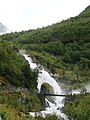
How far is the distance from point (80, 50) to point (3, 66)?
3618 inches

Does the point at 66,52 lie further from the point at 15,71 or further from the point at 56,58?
the point at 15,71

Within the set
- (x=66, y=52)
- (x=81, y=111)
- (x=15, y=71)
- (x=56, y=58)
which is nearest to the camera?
(x=81, y=111)

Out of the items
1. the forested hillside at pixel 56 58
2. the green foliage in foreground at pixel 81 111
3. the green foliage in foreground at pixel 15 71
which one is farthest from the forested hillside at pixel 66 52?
the green foliage in foreground at pixel 81 111

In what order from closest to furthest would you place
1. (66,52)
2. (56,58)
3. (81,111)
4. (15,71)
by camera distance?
(81,111) < (15,71) < (56,58) < (66,52)

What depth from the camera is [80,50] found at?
162 metres

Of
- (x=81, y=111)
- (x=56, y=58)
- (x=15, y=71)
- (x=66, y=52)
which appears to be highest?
(x=66, y=52)

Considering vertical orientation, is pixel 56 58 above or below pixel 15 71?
above

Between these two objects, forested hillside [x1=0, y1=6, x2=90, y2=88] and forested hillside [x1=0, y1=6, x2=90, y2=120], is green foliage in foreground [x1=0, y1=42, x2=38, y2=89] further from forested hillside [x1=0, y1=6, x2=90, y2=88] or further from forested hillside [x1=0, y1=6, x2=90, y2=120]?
forested hillside [x1=0, y1=6, x2=90, y2=88]

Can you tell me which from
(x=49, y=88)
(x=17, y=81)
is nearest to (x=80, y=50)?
(x=49, y=88)

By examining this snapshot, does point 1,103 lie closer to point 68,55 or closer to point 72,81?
point 72,81

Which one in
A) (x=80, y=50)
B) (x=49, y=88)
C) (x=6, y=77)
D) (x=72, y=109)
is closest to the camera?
(x=72, y=109)

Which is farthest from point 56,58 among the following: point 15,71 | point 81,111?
point 81,111

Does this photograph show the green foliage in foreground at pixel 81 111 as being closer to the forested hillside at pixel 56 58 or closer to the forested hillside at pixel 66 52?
the forested hillside at pixel 56 58

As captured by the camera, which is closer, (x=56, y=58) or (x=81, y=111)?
(x=81, y=111)
